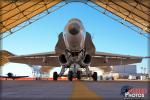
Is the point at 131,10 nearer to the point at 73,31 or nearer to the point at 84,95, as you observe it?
the point at 73,31

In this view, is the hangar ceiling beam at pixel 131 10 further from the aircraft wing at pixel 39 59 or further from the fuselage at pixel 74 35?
the fuselage at pixel 74 35

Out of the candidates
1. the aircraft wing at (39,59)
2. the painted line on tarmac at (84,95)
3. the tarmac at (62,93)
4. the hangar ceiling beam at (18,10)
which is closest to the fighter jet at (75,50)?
the aircraft wing at (39,59)

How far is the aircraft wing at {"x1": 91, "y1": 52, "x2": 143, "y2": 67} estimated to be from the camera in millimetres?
29434

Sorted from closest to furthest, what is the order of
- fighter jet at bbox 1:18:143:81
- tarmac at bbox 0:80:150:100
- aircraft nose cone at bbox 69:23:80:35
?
tarmac at bbox 0:80:150:100
aircraft nose cone at bbox 69:23:80:35
fighter jet at bbox 1:18:143:81

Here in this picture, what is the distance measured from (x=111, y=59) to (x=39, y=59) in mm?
7584

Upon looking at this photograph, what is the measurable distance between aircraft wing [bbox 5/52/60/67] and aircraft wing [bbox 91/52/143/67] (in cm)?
379

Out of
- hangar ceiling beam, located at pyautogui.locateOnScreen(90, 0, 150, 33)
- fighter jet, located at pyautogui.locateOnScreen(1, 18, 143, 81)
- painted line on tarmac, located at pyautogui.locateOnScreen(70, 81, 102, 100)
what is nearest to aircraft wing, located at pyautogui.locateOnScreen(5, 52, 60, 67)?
fighter jet, located at pyautogui.locateOnScreen(1, 18, 143, 81)

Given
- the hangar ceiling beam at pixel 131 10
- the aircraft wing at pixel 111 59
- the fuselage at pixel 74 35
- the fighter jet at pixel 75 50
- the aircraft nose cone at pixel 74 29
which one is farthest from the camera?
the hangar ceiling beam at pixel 131 10

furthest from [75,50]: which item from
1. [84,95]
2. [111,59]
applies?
[84,95]

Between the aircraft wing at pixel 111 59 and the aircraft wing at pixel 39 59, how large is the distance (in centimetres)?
379

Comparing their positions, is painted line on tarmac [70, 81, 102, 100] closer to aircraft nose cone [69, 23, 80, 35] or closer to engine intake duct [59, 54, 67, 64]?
aircraft nose cone [69, 23, 80, 35]

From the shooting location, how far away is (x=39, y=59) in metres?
33.3

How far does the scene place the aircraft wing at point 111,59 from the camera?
29.4 meters

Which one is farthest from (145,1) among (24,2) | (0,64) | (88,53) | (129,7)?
(0,64)
